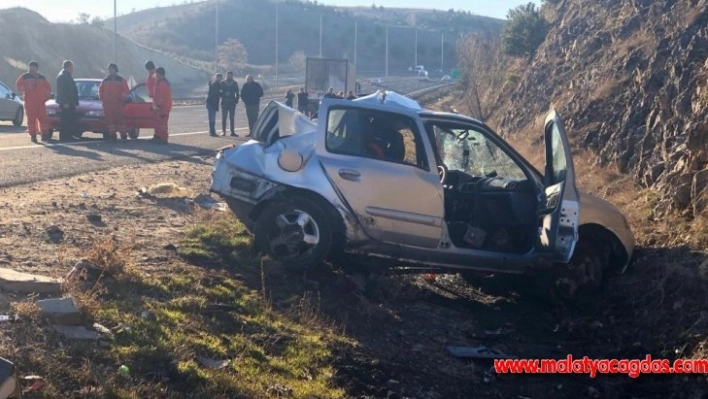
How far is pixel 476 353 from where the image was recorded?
275 inches

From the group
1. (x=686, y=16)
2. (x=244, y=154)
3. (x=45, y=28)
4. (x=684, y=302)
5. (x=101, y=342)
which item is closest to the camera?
(x=101, y=342)

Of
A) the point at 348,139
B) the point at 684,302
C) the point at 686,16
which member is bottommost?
the point at 684,302

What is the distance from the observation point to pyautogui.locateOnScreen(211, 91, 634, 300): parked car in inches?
322

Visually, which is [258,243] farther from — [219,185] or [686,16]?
[686,16]

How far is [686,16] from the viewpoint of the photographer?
1391 centimetres

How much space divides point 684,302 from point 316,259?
3.17m

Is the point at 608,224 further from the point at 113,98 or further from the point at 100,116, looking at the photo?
the point at 100,116

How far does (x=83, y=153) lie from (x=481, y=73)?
2150 centimetres

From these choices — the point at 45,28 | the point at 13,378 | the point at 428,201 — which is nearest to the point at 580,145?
the point at 428,201

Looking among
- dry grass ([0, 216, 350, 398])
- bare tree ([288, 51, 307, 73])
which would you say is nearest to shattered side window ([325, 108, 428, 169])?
dry grass ([0, 216, 350, 398])

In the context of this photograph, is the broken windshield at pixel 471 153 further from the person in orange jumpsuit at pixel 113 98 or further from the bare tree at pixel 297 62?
the bare tree at pixel 297 62

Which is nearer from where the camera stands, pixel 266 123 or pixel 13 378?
pixel 13 378

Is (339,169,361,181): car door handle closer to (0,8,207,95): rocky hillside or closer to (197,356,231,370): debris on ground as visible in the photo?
(197,356,231,370): debris on ground

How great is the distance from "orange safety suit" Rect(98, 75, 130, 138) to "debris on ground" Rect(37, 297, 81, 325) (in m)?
14.3
